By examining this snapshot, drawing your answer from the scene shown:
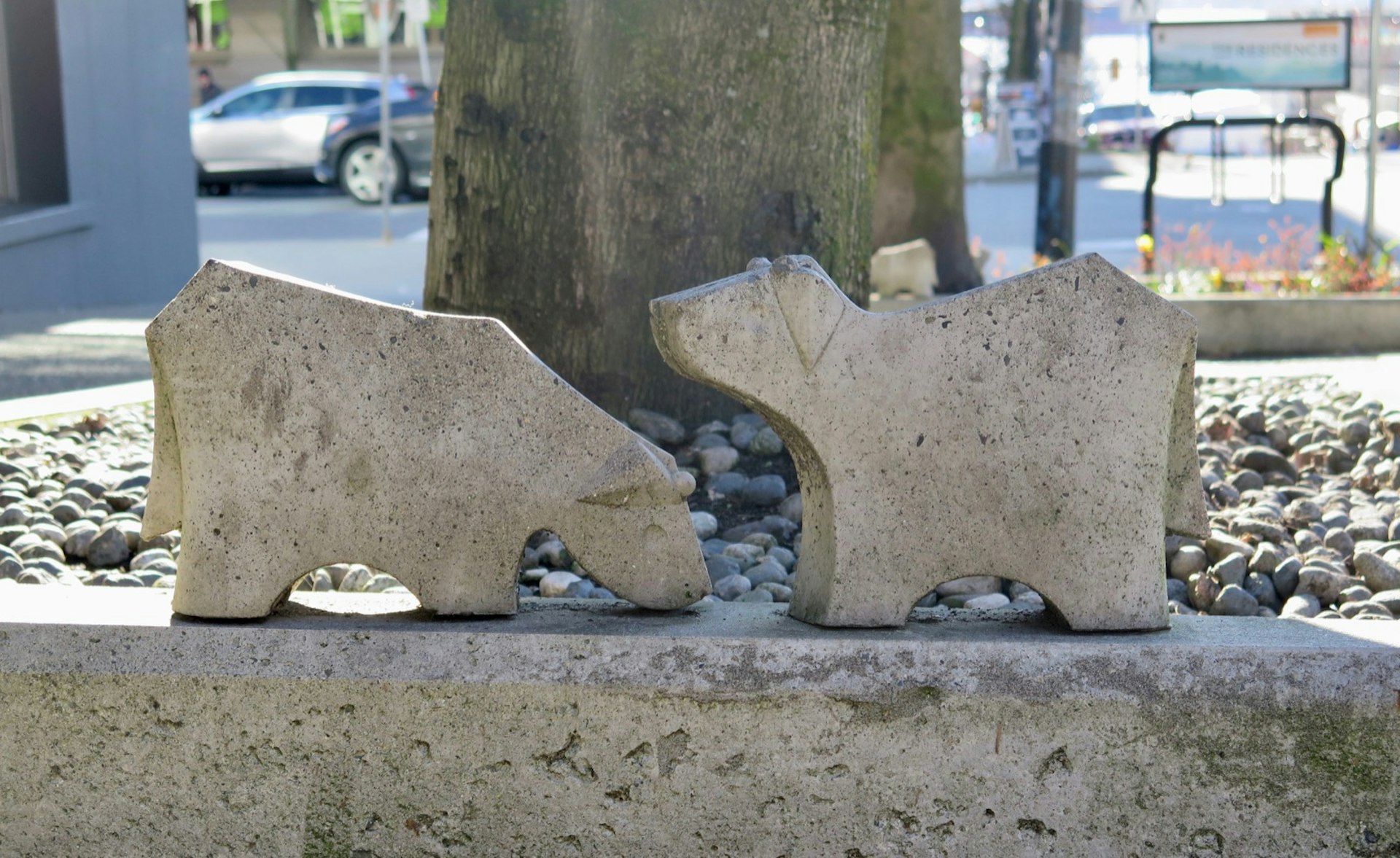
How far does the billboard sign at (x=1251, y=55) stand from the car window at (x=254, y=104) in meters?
14.9

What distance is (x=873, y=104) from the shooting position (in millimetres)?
4133

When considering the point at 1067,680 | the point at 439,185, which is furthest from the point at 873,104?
the point at 1067,680

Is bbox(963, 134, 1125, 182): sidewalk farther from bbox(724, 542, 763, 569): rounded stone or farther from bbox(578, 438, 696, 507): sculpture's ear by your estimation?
bbox(578, 438, 696, 507): sculpture's ear

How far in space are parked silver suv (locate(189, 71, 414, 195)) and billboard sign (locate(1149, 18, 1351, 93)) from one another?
42.8ft

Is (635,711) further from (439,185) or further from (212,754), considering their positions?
(439,185)

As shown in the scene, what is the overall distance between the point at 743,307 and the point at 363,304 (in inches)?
21.7

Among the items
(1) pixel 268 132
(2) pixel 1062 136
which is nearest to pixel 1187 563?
(2) pixel 1062 136

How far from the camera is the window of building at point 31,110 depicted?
27.4 feet

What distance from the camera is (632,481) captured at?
2.23 metres

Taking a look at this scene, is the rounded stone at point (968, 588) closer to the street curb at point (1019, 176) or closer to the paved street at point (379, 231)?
the paved street at point (379, 231)

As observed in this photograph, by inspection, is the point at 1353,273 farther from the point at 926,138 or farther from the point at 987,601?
the point at 987,601

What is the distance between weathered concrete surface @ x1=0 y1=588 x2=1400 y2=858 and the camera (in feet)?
7.00

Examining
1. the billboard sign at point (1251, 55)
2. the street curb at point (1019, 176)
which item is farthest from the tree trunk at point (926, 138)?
the street curb at point (1019, 176)

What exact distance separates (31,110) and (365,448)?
7292mm
